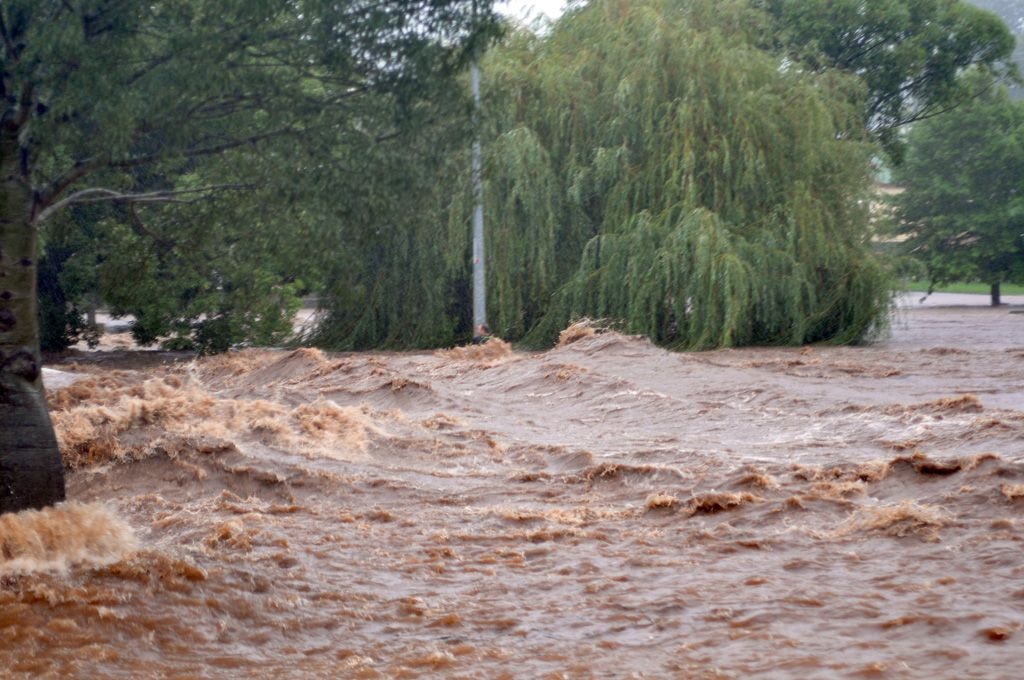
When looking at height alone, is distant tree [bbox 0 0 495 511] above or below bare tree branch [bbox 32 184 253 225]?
above

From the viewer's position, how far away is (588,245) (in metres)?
24.2

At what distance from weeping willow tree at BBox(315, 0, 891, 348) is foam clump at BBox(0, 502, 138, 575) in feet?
44.9

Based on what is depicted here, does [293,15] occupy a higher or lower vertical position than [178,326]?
higher

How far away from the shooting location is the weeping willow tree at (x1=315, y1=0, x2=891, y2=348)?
2303 cm

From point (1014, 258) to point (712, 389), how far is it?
33431 mm

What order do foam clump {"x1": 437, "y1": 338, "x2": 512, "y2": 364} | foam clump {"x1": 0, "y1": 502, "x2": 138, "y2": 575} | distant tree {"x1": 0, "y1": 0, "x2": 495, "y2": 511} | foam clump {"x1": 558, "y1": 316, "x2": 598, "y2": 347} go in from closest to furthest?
distant tree {"x1": 0, "y1": 0, "x2": 495, "y2": 511}, foam clump {"x1": 0, "y1": 502, "x2": 138, "y2": 575}, foam clump {"x1": 558, "y1": 316, "x2": 598, "y2": 347}, foam clump {"x1": 437, "y1": 338, "x2": 512, "y2": 364}

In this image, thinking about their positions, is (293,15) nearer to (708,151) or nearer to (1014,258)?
(708,151)

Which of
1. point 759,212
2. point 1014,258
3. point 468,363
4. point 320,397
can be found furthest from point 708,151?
point 1014,258

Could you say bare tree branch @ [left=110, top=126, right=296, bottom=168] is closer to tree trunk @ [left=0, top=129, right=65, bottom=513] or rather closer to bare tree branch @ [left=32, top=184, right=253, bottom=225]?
bare tree branch @ [left=32, top=184, right=253, bottom=225]

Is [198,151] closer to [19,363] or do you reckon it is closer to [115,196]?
[115,196]

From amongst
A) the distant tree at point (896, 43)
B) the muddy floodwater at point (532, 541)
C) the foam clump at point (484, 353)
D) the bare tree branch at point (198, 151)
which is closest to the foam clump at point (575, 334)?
the foam clump at point (484, 353)

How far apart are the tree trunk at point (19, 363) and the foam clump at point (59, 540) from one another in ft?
0.43

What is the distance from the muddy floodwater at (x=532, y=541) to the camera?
6.68 m

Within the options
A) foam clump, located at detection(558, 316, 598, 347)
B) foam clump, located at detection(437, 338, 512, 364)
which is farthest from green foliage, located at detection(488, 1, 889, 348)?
foam clump, located at detection(437, 338, 512, 364)
